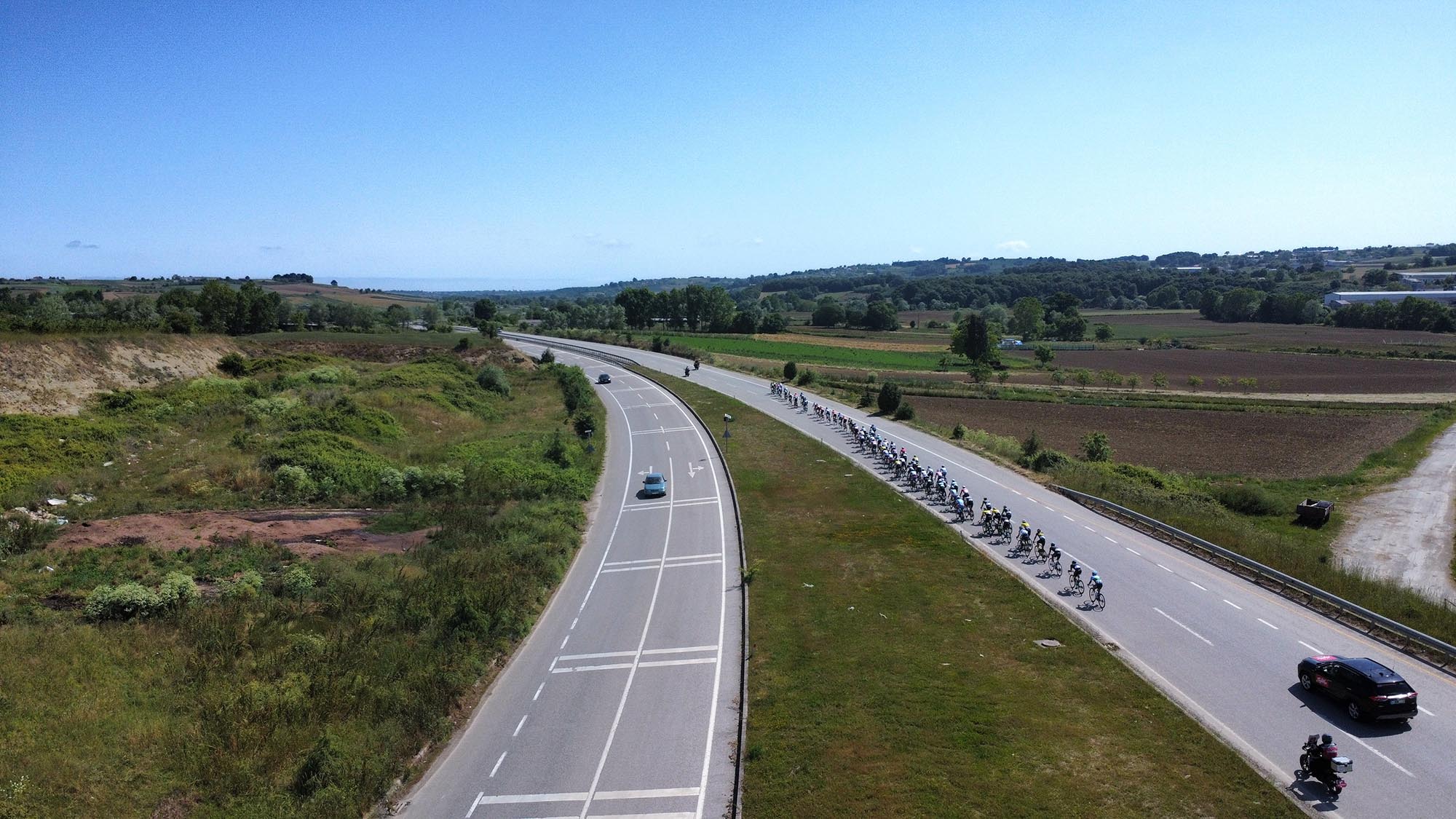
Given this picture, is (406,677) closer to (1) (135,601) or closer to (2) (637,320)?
(1) (135,601)

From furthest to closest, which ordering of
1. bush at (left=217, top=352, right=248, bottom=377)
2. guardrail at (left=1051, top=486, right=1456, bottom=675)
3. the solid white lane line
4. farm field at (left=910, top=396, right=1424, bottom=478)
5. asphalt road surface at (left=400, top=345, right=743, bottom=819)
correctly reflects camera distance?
bush at (left=217, top=352, right=248, bottom=377) → farm field at (left=910, top=396, right=1424, bottom=478) → guardrail at (left=1051, top=486, right=1456, bottom=675) → the solid white lane line → asphalt road surface at (left=400, top=345, right=743, bottom=819)

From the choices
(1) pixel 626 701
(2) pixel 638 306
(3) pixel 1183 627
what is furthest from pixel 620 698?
(2) pixel 638 306

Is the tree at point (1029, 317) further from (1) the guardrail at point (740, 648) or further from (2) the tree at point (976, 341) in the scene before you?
(1) the guardrail at point (740, 648)

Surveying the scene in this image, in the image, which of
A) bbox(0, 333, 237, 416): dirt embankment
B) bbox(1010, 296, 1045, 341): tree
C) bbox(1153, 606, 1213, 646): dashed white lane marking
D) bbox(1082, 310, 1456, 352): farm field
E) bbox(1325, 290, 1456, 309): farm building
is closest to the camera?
bbox(1153, 606, 1213, 646): dashed white lane marking

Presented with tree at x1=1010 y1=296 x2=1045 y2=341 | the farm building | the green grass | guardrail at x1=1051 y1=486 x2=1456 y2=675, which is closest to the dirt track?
guardrail at x1=1051 y1=486 x2=1456 y2=675

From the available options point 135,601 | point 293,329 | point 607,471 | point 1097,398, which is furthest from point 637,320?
point 135,601

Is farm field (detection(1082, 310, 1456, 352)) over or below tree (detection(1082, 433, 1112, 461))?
over

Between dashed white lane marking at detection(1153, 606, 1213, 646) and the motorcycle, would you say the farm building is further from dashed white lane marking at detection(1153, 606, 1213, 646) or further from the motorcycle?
the motorcycle
